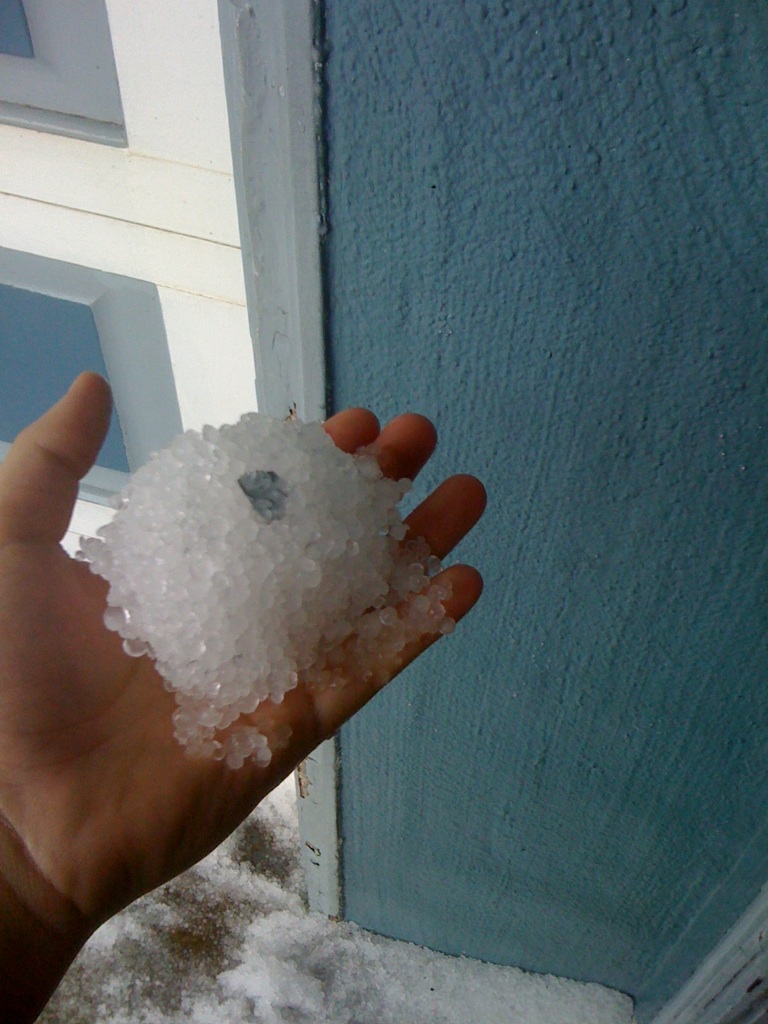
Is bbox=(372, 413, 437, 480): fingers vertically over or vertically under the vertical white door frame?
under

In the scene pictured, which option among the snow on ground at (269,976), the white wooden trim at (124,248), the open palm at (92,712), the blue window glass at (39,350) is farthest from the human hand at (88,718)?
the snow on ground at (269,976)

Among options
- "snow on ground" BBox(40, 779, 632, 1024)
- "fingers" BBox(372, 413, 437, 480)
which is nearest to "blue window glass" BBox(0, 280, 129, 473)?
"fingers" BBox(372, 413, 437, 480)

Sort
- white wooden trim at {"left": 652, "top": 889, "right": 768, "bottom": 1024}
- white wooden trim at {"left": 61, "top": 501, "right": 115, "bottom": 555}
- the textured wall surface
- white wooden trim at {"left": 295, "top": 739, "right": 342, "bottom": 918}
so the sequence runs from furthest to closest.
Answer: white wooden trim at {"left": 61, "top": 501, "right": 115, "bottom": 555} < white wooden trim at {"left": 295, "top": 739, "right": 342, "bottom": 918} < white wooden trim at {"left": 652, "top": 889, "right": 768, "bottom": 1024} < the textured wall surface

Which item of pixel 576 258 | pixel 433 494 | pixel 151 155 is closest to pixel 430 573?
pixel 433 494

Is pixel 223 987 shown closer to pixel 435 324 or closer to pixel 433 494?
pixel 433 494

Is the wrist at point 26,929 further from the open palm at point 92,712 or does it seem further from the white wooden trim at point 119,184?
the white wooden trim at point 119,184

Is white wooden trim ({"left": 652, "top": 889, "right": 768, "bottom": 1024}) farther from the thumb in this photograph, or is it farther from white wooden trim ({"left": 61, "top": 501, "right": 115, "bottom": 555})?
white wooden trim ({"left": 61, "top": 501, "right": 115, "bottom": 555})

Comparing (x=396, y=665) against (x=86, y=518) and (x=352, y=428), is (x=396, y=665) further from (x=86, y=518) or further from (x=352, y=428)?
(x=86, y=518)
